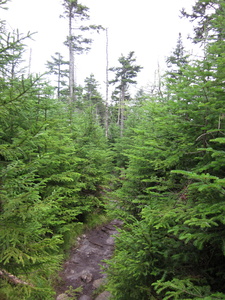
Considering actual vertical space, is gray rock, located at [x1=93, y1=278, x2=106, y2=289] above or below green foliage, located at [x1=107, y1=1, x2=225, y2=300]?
below

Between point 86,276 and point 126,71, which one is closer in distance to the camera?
point 86,276

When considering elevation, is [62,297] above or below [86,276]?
above

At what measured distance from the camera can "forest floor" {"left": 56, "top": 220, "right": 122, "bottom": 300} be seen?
20.1 ft

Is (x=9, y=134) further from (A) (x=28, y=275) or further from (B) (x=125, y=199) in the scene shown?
(B) (x=125, y=199)

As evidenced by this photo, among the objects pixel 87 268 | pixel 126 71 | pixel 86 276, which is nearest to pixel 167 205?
pixel 86 276

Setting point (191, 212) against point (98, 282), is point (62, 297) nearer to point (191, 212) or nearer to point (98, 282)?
point (98, 282)

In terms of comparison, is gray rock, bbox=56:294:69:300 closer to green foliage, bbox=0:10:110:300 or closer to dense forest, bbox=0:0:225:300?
green foliage, bbox=0:10:110:300

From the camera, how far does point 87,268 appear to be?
7.55m

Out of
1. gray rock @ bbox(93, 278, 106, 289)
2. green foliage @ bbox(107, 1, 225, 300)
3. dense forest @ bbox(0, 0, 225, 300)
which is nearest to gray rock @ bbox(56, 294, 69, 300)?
dense forest @ bbox(0, 0, 225, 300)

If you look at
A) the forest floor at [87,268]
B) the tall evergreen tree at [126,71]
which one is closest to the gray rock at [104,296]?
the forest floor at [87,268]

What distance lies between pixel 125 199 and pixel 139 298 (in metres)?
2.89

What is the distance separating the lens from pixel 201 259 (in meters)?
3.41

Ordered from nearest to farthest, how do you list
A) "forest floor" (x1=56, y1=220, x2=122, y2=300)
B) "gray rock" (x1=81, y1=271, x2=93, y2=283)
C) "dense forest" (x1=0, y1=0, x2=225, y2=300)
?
"dense forest" (x1=0, y1=0, x2=225, y2=300) → "forest floor" (x1=56, y1=220, x2=122, y2=300) → "gray rock" (x1=81, y1=271, x2=93, y2=283)

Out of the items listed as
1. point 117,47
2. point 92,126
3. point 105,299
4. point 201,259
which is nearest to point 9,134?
point 201,259
